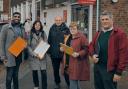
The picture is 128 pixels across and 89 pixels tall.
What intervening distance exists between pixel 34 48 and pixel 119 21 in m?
5.24

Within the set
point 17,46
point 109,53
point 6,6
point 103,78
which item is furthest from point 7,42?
point 6,6

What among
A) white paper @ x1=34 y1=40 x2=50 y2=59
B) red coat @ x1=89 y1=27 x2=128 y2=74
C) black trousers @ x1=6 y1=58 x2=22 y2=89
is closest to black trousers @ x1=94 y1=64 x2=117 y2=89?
red coat @ x1=89 y1=27 x2=128 y2=74

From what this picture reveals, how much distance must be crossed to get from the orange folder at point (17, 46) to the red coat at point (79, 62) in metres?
1.53

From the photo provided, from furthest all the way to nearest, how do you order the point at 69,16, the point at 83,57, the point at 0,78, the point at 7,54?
the point at 69,16, the point at 0,78, the point at 7,54, the point at 83,57

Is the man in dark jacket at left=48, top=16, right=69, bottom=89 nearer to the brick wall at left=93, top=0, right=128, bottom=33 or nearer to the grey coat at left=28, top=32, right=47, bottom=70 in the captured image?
the grey coat at left=28, top=32, right=47, bottom=70

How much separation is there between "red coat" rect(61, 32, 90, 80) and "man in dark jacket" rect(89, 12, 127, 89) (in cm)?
121

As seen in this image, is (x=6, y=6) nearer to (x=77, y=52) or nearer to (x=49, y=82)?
(x=49, y=82)

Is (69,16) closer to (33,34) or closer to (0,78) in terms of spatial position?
(0,78)

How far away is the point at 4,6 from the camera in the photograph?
52.9 m

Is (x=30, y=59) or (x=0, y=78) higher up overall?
(x=30, y=59)

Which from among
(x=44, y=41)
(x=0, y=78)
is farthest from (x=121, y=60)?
(x=0, y=78)

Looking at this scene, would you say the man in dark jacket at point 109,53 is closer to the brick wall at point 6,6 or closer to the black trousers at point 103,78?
the black trousers at point 103,78

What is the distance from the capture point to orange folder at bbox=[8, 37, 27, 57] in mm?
10188

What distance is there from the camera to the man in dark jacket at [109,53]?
7617 millimetres
